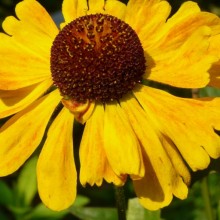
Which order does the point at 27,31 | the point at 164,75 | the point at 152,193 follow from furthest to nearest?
the point at 27,31
the point at 164,75
the point at 152,193

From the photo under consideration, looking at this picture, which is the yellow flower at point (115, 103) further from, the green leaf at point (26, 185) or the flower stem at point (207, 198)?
the green leaf at point (26, 185)

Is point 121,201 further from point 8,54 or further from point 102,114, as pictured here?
point 8,54

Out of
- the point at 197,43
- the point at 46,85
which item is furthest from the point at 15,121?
the point at 197,43

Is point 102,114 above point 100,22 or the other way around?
the other way around

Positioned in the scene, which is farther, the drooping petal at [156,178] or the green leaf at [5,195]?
the green leaf at [5,195]

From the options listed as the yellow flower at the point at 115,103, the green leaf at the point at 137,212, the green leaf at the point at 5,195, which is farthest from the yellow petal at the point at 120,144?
the green leaf at the point at 5,195

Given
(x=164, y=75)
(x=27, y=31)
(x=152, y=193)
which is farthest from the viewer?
(x=27, y=31)

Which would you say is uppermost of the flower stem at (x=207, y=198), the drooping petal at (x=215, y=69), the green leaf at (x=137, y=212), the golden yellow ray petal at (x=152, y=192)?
the drooping petal at (x=215, y=69)

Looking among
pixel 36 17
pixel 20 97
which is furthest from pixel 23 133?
pixel 36 17
